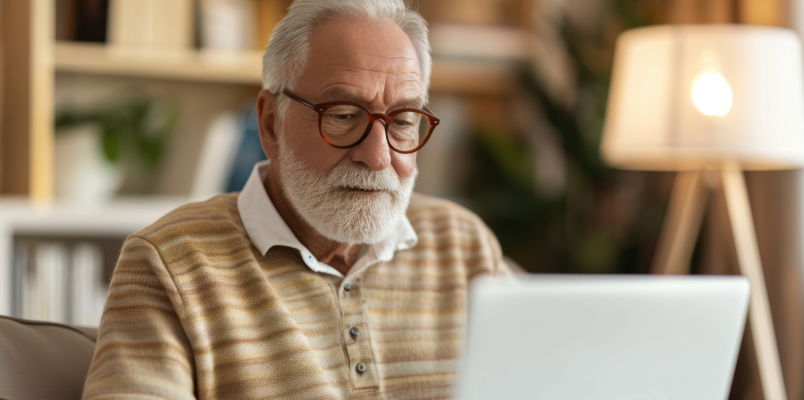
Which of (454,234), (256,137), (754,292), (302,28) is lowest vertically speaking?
(754,292)

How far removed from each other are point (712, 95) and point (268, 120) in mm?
1235

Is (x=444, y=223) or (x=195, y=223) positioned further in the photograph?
(x=444, y=223)

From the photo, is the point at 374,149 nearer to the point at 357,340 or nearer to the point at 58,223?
the point at 357,340

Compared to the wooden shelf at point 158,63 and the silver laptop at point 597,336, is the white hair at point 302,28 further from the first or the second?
the wooden shelf at point 158,63

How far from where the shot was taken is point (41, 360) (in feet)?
2.98

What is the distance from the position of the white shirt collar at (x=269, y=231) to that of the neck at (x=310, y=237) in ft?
0.06

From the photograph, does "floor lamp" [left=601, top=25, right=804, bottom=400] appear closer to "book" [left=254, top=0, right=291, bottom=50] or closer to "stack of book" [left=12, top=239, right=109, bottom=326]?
"book" [left=254, top=0, right=291, bottom=50]

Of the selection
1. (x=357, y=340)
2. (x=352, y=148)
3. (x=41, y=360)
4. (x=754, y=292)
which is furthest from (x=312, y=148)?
(x=754, y=292)

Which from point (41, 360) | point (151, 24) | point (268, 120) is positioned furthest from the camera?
point (151, 24)

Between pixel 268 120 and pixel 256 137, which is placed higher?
pixel 268 120

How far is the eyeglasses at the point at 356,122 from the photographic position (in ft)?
3.04

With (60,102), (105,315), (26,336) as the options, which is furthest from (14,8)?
(105,315)

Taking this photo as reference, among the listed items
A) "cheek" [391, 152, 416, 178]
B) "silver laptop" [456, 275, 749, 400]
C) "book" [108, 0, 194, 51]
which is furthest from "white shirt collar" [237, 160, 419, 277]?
"book" [108, 0, 194, 51]

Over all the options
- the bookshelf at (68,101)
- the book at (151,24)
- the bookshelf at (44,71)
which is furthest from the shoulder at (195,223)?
the book at (151,24)
